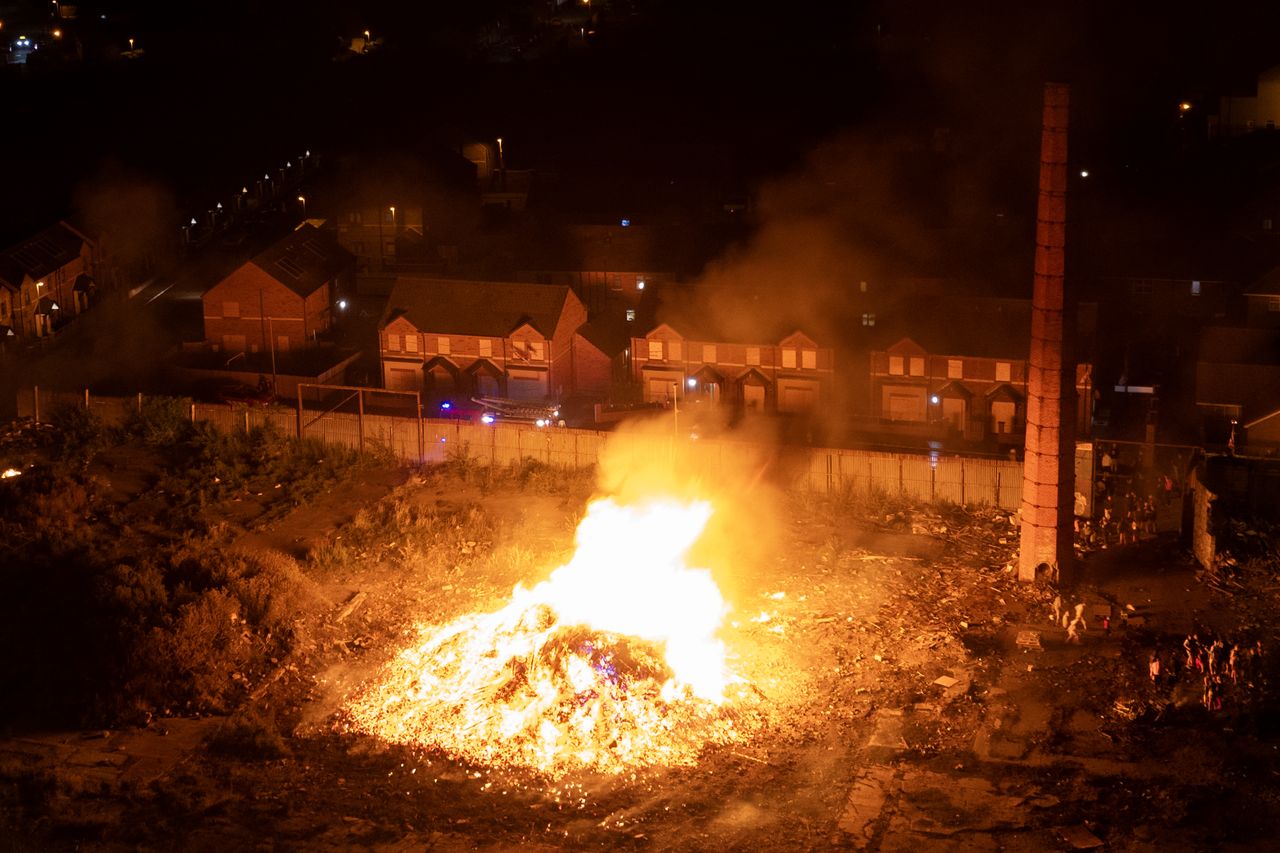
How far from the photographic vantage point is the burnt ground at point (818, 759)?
1480 centimetres

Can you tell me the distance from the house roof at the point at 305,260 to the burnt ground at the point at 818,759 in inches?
705

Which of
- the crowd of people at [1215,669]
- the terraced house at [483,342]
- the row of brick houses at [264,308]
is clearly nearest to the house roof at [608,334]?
the terraced house at [483,342]

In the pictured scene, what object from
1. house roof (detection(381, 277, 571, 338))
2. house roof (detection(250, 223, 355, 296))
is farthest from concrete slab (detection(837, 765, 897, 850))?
house roof (detection(250, 223, 355, 296))

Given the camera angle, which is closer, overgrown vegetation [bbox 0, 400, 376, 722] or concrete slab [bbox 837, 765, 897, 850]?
concrete slab [bbox 837, 765, 897, 850]

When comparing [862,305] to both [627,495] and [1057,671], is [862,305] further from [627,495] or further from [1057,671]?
[1057,671]

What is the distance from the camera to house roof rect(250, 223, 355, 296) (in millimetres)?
37625

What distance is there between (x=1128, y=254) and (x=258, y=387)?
89.6ft

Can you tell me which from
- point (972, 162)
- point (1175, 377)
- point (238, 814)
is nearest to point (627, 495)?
point (238, 814)

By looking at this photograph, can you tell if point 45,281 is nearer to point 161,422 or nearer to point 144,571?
point 161,422

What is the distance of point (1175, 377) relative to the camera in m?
33.6

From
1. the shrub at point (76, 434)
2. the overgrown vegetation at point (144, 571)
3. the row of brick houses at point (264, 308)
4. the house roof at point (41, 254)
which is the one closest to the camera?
the overgrown vegetation at point (144, 571)

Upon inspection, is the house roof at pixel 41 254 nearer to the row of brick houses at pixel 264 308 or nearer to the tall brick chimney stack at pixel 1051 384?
the row of brick houses at pixel 264 308

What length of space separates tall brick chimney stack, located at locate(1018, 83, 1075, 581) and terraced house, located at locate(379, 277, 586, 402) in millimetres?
14883

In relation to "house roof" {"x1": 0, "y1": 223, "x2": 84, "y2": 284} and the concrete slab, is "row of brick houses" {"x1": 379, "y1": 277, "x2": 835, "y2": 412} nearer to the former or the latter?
"house roof" {"x1": 0, "y1": 223, "x2": 84, "y2": 284}
